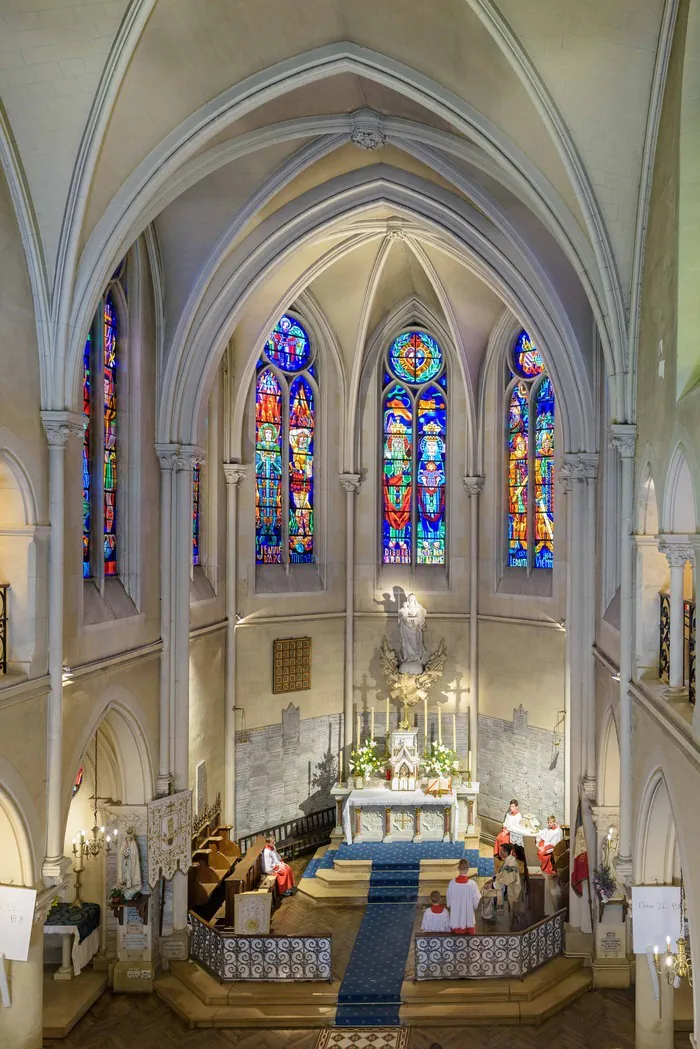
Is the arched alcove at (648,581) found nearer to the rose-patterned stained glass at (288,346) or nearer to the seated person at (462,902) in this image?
the seated person at (462,902)

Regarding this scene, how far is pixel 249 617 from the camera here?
19453mm

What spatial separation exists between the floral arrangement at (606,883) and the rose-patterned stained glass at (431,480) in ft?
30.9

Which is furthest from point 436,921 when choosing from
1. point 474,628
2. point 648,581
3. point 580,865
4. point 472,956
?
point 474,628

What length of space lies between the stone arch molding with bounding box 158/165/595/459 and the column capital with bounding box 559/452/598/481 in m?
0.16

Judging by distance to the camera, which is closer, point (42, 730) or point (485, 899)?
point (42, 730)

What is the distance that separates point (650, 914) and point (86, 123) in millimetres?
10417

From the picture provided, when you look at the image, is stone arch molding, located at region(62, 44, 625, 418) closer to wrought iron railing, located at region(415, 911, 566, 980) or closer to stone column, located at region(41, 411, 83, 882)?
stone column, located at region(41, 411, 83, 882)

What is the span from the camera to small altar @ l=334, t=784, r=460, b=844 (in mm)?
18406

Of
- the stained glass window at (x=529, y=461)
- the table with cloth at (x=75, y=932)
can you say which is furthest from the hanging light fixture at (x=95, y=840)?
the stained glass window at (x=529, y=461)

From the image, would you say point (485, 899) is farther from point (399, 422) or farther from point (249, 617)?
point (399, 422)

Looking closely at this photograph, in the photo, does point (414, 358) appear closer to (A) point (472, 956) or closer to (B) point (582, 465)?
(B) point (582, 465)

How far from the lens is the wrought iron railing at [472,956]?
13.5 meters

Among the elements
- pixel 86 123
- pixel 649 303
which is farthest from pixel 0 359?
pixel 649 303

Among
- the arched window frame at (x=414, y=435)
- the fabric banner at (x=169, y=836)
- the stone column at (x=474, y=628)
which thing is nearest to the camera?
the fabric banner at (x=169, y=836)
